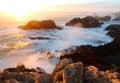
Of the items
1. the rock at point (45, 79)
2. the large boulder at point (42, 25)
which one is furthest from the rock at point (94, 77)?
the large boulder at point (42, 25)

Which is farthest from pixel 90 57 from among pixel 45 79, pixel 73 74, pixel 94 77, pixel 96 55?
pixel 73 74

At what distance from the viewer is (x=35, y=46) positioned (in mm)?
32812

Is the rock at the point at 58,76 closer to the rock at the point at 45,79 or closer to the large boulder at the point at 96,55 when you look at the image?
the rock at the point at 45,79

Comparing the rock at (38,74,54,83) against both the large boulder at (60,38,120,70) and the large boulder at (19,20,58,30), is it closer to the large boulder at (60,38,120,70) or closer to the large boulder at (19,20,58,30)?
the large boulder at (60,38,120,70)

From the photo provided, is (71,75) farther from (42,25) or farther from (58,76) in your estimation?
(42,25)

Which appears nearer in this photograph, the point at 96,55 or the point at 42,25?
the point at 96,55

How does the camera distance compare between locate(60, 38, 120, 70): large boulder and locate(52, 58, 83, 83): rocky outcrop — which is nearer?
locate(52, 58, 83, 83): rocky outcrop

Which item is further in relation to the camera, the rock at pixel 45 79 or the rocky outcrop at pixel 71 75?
the rock at pixel 45 79

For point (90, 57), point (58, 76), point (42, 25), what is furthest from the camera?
point (42, 25)

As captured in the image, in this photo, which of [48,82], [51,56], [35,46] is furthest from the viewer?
[35,46]

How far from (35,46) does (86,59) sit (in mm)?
11677

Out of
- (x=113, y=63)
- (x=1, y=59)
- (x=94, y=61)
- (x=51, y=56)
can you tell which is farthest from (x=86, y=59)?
(x=1, y=59)

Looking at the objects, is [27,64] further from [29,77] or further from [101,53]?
[29,77]

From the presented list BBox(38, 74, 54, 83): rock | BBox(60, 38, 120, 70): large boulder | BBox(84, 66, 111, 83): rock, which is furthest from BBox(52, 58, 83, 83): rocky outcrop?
BBox(60, 38, 120, 70): large boulder
